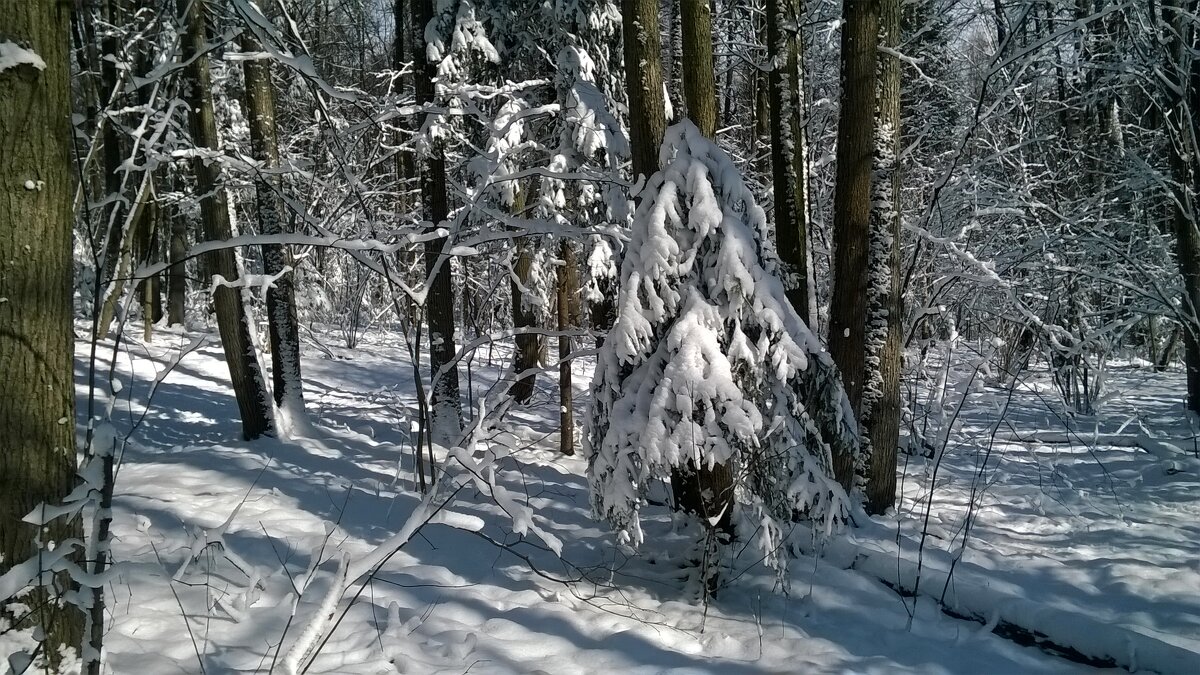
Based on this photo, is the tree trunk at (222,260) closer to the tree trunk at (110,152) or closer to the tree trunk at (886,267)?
the tree trunk at (110,152)

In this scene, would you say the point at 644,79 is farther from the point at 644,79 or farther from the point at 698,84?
the point at 698,84

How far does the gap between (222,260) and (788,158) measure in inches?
239

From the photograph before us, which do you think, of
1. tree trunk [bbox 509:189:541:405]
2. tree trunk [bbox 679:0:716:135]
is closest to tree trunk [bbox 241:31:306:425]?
tree trunk [bbox 509:189:541:405]

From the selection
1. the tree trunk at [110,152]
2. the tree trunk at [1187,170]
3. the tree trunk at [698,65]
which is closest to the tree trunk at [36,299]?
the tree trunk at [110,152]

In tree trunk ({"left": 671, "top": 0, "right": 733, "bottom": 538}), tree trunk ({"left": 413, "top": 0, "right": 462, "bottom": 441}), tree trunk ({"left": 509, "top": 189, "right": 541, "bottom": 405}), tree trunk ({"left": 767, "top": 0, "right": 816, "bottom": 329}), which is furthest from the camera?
tree trunk ({"left": 509, "top": 189, "right": 541, "bottom": 405})

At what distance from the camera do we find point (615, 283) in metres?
7.47

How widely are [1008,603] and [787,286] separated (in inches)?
105

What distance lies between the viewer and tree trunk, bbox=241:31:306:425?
7.80 m

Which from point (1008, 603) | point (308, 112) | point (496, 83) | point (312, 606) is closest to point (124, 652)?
point (312, 606)

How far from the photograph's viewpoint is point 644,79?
4.97m

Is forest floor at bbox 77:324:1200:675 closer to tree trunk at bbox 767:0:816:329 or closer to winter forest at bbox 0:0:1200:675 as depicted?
winter forest at bbox 0:0:1200:675

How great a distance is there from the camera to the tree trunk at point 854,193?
18.4 ft

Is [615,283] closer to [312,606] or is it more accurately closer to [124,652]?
[312,606]

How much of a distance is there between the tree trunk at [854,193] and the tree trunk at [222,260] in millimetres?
6246
